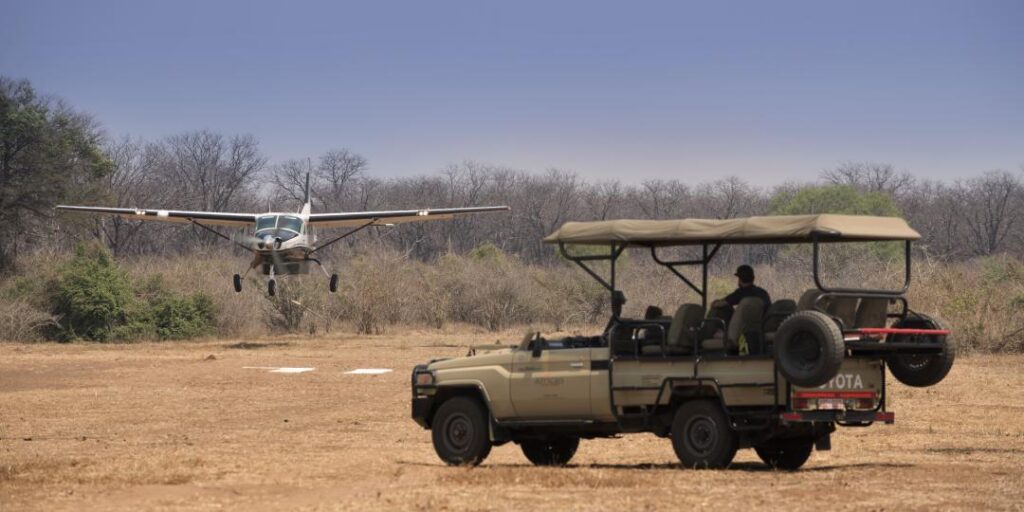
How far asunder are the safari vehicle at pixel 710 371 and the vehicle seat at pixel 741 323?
1 centimetres

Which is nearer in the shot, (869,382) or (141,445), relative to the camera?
(869,382)

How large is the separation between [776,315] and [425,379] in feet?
12.9

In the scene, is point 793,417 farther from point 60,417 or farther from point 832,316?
point 60,417

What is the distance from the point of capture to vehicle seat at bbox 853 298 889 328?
14883 millimetres

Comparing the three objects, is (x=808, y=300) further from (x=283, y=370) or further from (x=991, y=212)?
(x=991, y=212)

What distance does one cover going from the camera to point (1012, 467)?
15.5m

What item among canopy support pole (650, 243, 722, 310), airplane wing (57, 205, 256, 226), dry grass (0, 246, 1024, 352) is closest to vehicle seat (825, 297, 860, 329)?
canopy support pole (650, 243, 722, 310)

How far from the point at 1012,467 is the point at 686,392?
3.63 meters

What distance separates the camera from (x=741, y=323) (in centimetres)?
1493

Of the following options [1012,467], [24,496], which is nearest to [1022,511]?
[1012,467]

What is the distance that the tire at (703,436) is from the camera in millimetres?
14719

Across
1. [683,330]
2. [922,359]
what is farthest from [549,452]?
[922,359]

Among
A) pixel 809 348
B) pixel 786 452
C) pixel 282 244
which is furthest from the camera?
pixel 282 244

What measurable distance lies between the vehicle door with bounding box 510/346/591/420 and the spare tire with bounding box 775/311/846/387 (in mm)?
2220
